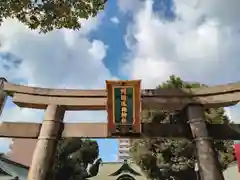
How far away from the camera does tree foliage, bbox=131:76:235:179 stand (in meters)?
21.5

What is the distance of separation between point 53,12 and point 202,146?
5336mm

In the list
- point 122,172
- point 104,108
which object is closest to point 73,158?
point 122,172

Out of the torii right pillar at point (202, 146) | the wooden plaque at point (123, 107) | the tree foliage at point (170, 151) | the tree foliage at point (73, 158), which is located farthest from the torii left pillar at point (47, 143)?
the tree foliage at point (73, 158)

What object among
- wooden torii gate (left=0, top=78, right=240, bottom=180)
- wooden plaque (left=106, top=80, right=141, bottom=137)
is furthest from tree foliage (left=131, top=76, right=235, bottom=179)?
wooden plaque (left=106, top=80, right=141, bottom=137)

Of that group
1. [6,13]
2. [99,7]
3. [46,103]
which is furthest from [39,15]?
[46,103]

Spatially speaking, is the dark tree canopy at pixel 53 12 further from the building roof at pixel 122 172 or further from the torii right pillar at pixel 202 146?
the building roof at pixel 122 172

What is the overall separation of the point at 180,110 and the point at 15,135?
5240 mm

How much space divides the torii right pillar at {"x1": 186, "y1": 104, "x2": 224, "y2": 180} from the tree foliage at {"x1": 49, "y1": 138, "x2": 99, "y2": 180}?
19611mm

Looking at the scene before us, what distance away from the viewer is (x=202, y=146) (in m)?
8.48

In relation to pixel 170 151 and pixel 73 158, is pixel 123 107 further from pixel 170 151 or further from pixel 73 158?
pixel 73 158

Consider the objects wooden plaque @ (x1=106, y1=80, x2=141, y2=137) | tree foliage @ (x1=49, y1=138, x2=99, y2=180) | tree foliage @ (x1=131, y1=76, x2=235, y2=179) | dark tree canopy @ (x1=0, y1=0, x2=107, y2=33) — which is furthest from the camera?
tree foliage @ (x1=49, y1=138, x2=99, y2=180)

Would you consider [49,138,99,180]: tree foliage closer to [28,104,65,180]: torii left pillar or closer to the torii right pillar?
[28,104,65,180]: torii left pillar

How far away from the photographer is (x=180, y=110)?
9.70 m

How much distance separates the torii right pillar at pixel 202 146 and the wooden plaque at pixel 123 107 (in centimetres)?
163
